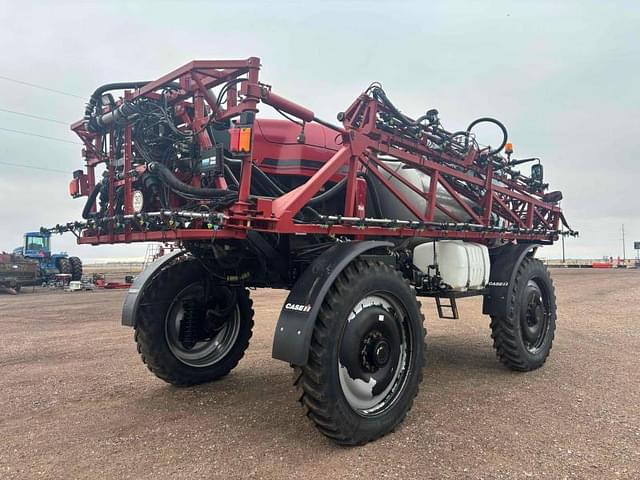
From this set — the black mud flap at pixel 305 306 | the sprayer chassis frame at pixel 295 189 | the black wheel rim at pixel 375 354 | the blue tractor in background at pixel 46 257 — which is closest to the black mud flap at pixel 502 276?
the sprayer chassis frame at pixel 295 189

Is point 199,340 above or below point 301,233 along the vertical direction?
below

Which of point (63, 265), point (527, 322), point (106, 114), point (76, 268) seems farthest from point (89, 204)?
point (76, 268)

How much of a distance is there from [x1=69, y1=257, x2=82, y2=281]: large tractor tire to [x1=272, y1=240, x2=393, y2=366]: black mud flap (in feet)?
79.7

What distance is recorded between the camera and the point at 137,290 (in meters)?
4.70

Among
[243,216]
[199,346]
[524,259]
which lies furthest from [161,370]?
[524,259]

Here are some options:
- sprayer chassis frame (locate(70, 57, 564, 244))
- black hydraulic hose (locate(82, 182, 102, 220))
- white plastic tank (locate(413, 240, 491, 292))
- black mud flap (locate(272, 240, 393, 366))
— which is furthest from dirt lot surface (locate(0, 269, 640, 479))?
black hydraulic hose (locate(82, 182, 102, 220))

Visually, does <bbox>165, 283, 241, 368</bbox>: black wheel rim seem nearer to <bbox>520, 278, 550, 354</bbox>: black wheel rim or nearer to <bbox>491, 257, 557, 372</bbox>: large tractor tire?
<bbox>491, 257, 557, 372</bbox>: large tractor tire

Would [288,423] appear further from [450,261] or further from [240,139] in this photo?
[450,261]

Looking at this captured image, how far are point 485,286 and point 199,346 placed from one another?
3477 mm

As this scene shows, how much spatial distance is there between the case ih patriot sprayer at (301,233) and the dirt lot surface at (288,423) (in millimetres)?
328

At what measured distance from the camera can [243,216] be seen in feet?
11.7

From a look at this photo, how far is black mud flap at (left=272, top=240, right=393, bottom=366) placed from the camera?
3336 mm

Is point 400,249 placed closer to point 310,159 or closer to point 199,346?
point 310,159

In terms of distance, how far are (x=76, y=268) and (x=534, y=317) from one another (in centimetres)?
2429
